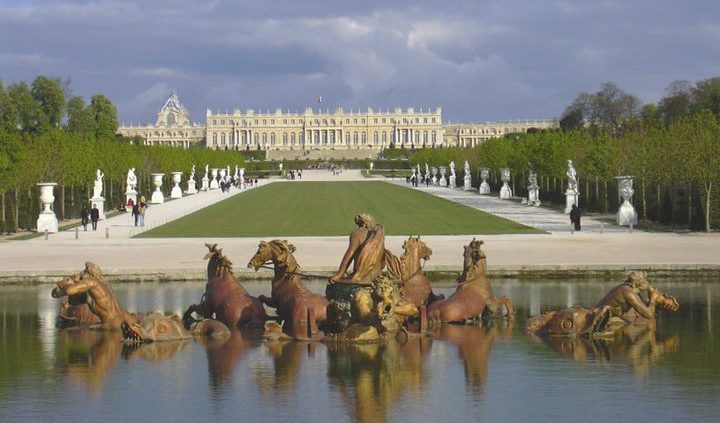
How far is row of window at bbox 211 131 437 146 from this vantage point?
616ft

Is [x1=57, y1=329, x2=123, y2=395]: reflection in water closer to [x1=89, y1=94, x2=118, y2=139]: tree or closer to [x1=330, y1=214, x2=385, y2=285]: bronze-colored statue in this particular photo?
[x1=330, y1=214, x2=385, y2=285]: bronze-colored statue

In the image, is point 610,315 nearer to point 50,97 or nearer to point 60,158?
point 60,158

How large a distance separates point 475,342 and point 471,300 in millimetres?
1258

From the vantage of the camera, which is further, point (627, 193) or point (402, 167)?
point (402, 167)

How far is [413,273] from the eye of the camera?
558 inches

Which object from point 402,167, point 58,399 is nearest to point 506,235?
point 58,399

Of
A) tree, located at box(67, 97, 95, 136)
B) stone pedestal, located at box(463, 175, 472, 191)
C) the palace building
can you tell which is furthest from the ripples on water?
the palace building

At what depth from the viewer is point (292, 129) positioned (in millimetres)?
189250

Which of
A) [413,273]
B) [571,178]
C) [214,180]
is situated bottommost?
[413,273]

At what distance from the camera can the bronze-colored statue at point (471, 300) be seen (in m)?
14.0

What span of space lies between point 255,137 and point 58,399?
7142 inches

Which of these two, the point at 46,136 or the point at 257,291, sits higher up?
the point at 46,136

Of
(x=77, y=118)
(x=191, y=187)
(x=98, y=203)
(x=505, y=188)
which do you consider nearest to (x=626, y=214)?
(x=98, y=203)

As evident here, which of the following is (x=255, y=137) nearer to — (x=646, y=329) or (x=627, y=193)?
(x=627, y=193)
